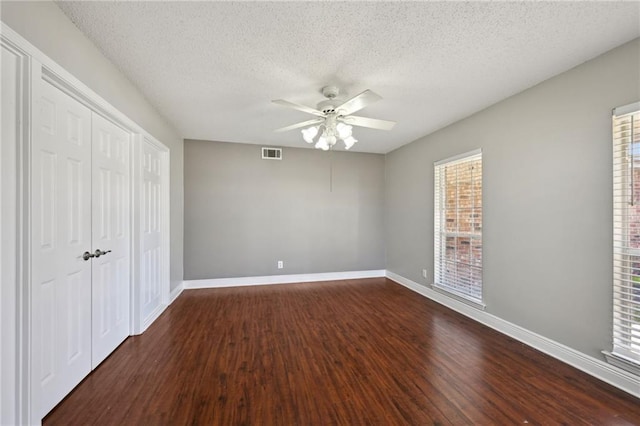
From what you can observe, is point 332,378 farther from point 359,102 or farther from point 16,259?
point 359,102

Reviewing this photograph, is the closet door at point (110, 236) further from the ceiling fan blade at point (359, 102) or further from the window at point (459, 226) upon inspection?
the window at point (459, 226)

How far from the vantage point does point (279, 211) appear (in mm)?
4660

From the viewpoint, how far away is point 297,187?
15.5 feet

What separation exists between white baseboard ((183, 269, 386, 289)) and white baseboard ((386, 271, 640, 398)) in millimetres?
1719

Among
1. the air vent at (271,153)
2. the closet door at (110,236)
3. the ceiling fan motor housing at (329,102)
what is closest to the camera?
the closet door at (110,236)

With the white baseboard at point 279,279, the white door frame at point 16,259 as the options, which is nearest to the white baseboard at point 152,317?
the white baseboard at point 279,279

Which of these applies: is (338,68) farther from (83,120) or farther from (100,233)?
(100,233)

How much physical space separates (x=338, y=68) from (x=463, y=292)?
3.12 m

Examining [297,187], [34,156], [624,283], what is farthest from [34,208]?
[624,283]

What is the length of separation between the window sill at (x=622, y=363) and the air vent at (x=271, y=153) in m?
4.53

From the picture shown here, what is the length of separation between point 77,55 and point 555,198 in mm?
3994

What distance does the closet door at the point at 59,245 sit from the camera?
1418mm

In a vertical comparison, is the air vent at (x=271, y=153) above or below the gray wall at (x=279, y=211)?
above

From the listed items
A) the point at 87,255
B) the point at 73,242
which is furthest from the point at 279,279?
the point at 73,242
